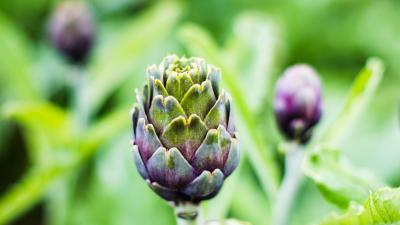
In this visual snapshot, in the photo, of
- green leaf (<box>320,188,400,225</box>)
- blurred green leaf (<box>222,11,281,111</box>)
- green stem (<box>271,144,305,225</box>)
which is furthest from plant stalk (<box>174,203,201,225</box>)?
blurred green leaf (<box>222,11,281,111</box>)

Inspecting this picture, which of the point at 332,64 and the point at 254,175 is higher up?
the point at 332,64

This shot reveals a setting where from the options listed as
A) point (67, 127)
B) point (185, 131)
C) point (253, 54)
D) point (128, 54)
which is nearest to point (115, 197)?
point (67, 127)

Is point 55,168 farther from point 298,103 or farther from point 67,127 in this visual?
point 298,103

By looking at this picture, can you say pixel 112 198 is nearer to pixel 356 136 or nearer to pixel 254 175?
pixel 254 175

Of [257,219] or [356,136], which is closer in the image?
[257,219]

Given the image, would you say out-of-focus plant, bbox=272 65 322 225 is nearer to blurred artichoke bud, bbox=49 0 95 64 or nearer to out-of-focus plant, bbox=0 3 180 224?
out-of-focus plant, bbox=0 3 180 224

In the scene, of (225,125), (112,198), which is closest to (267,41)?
(112,198)

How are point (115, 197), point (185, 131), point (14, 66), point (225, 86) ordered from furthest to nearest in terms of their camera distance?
point (14, 66) → point (115, 197) → point (225, 86) → point (185, 131)

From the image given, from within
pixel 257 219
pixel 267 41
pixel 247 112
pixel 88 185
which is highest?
pixel 267 41
